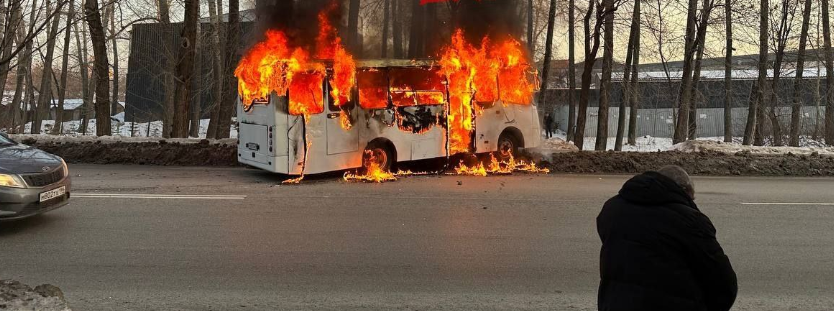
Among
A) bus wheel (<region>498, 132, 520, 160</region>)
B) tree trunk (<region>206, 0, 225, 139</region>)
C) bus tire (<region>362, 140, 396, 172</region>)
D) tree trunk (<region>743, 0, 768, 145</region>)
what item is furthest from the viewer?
tree trunk (<region>206, 0, 225, 139</region>)

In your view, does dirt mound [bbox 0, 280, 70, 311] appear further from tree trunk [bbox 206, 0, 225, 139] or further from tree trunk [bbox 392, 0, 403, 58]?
tree trunk [bbox 206, 0, 225, 139]

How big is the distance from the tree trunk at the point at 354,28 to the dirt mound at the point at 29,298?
770cm

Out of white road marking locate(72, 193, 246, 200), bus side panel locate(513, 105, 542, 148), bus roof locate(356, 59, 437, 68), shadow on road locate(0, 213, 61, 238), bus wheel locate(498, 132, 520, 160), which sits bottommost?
shadow on road locate(0, 213, 61, 238)

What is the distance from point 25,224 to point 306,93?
475 cm

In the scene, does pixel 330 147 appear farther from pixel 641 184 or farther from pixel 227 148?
pixel 641 184

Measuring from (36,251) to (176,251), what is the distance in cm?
148

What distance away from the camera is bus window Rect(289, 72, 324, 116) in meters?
10.5

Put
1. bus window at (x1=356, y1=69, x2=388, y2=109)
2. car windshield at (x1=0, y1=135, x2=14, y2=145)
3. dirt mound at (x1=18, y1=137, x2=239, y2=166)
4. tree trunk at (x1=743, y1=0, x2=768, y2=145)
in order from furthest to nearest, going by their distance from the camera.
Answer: tree trunk at (x1=743, y1=0, x2=768, y2=145), dirt mound at (x1=18, y1=137, x2=239, y2=166), bus window at (x1=356, y1=69, x2=388, y2=109), car windshield at (x1=0, y1=135, x2=14, y2=145)

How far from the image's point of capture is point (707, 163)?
13.0 meters

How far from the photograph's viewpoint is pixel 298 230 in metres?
7.21

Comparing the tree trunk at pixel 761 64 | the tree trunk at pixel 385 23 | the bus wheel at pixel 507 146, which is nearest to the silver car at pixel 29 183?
the tree trunk at pixel 385 23

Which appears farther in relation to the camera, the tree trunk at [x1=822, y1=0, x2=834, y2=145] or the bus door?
the tree trunk at [x1=822, y1=0, x2=834, y2=145]

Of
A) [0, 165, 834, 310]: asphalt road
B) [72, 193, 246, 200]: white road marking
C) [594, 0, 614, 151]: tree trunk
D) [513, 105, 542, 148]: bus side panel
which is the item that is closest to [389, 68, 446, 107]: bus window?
[513, 105, 542, 148]: bus side panel

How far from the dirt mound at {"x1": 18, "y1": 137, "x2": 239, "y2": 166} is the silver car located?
19.9ft
